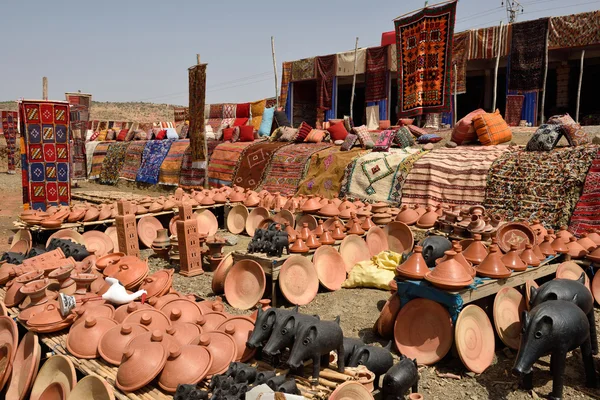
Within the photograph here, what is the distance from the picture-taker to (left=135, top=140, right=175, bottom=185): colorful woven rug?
45.8ft

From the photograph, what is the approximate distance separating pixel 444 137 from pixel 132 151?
10.6 m

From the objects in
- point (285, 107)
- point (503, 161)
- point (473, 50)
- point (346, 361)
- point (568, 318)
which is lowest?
point (346, 361)

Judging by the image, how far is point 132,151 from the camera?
15594 mm

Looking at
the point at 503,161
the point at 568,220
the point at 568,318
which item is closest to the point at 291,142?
the point at 503,161

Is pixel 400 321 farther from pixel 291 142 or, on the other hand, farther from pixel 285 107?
pixel 285 107

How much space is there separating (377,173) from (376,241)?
292 centimetres

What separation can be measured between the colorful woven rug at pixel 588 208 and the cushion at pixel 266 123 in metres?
9.60

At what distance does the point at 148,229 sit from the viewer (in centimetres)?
682

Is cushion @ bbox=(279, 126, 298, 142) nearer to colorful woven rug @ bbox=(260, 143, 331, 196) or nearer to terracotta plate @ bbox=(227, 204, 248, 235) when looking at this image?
colorful woven rug @ bbox=(260, 143, 331, 196)

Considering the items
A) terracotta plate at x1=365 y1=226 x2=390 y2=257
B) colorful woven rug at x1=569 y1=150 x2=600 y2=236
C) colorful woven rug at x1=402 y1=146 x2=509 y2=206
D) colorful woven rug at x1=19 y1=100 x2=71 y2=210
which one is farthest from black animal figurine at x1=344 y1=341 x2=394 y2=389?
colorful woven rug at x1=19 y1=100 x2=71 y2=210

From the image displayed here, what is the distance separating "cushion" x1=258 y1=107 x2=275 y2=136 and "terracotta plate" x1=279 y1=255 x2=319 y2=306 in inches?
392

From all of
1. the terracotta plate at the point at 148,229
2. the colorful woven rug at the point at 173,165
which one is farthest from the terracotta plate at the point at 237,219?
the colorful woven rug at the point at 173,165

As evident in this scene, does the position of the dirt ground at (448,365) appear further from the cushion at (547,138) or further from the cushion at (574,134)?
the cushion at (574,134)

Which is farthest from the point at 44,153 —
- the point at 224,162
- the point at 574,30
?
the point at 574,30
